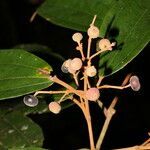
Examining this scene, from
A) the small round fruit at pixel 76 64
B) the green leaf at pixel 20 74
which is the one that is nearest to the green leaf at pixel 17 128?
the green leaf at pixel 20 74

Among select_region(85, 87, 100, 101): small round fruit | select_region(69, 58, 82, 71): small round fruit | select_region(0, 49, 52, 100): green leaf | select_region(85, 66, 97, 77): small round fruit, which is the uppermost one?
select_region(69, 58, 82, 71): small round fruit

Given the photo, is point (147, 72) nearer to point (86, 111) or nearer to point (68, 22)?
point (68, 22)

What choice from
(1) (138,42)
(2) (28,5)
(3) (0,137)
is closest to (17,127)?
(3) (0,137)

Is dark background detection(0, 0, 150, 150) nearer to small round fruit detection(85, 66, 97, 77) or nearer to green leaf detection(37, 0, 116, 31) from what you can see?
green leaf detection(37, 0, 116, 31)

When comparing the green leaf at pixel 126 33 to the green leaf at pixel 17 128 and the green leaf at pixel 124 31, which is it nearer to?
the green leaf at pixel 124 31

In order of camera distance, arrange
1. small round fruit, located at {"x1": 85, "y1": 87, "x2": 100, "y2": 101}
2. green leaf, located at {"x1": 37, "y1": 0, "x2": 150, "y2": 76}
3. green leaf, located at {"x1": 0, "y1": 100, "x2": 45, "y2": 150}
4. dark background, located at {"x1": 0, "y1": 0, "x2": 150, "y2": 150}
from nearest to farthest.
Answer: small round fruit, located at {"x1": 85, "y1": 87, "x2": 100, "y2": 101}
green leaf, located at {"x1": 37, "y1": 0, "x2": 150, "y2": 76}
green leaf, located at {"x1": 0, "y1": 100, "x2": 45, "y2": 150}
dark background, located at {"x1": 0, "y1": 0, "x2": 150, "y2": 150}

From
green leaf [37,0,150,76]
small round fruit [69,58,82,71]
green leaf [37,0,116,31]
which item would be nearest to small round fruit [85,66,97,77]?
small round fruit [69,58,82,71]

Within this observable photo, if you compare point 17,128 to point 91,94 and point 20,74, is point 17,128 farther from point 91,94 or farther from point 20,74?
point 91,94
